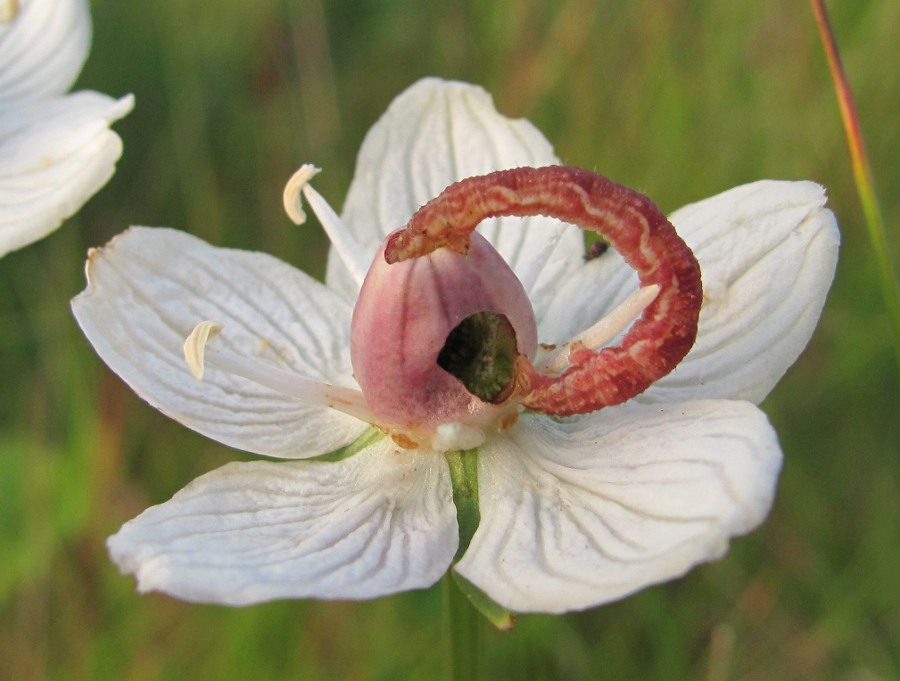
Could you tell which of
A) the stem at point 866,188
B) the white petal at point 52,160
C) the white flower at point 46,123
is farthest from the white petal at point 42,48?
the stem at point 866,188

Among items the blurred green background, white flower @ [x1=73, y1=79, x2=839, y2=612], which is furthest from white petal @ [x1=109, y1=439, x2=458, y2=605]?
the blurred green background

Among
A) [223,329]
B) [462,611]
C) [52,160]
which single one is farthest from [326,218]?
[52,160]

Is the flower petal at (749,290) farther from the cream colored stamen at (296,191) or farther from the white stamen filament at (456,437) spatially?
the cream colored stamen at (296,191)

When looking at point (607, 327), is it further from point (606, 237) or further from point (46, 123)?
point (46, 123)

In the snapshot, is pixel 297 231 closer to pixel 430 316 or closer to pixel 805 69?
pixel 805 69

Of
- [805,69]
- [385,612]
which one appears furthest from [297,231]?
[805,69]
